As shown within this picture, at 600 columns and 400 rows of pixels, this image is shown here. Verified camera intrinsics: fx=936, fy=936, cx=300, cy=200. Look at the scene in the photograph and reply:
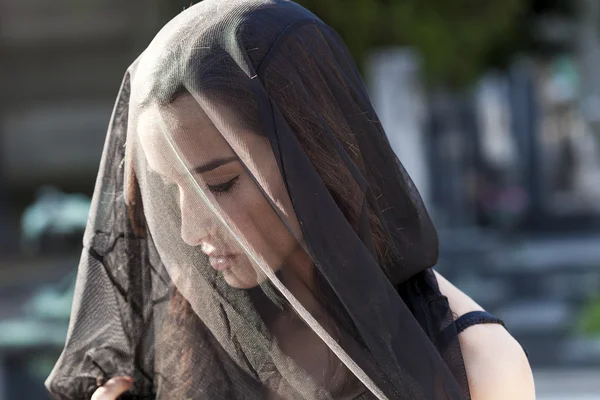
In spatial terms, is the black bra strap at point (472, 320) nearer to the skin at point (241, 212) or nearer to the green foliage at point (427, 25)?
the skin at point (241, 212)

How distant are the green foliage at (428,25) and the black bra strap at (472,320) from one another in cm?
569

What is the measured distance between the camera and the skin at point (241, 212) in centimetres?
122

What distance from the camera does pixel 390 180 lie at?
4.46 ft

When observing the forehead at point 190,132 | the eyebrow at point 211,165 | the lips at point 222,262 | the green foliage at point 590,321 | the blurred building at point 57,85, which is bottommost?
the green foliage at point 590,321

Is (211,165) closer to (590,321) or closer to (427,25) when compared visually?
(590,321)

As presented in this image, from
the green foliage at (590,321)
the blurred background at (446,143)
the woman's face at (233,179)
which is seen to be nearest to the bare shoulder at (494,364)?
the woman's face at (233,179)

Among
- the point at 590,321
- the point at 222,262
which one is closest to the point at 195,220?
the point at 222,262

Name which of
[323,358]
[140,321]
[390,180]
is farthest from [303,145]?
[140,321]

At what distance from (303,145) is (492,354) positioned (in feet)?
1.35

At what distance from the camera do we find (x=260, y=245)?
123 centimetres

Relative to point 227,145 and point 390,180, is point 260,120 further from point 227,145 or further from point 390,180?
point 390,180

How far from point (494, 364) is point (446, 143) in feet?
36.8

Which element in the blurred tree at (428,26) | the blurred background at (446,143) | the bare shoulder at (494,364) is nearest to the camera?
the bare shoulder at (494,364)

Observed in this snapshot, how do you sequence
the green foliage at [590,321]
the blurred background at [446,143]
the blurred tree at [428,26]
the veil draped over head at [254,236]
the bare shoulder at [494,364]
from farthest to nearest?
1. the blurred tree at [428,26]
2. the green foliage at [590,321]
3. the blurred background at [446,143]
4. the bare shoulder at [494,364]
5. the veil draped over head at [254,236]
